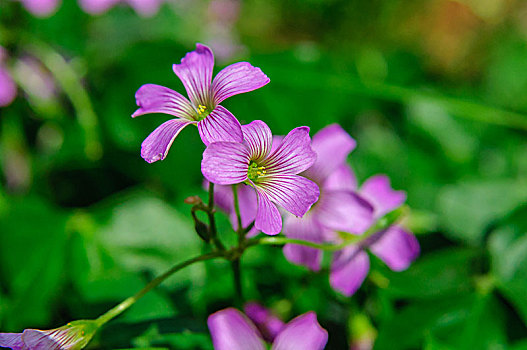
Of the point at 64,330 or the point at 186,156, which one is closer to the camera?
the point at 64,330

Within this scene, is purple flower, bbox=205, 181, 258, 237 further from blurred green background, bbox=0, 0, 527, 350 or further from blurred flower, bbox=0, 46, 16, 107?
blurred flower, bbox=0, 46, 16, 107

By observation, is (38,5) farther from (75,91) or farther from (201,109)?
(201,109)

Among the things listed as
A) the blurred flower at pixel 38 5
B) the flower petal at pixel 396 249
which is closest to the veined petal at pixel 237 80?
the flower petal at pixel 396 249

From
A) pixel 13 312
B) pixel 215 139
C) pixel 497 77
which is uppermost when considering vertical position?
pixel 215 139

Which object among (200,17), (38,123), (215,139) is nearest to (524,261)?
(215,139)

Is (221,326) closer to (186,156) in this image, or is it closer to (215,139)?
(215,139)
